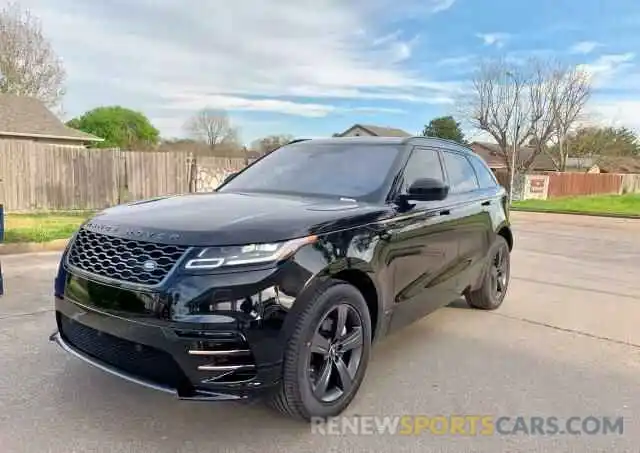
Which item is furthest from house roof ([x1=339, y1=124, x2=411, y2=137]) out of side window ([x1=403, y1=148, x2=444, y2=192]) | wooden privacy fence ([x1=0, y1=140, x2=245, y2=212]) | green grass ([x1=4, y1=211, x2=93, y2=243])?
side window ([x1=403, y1=148, x2=444, y2=192])

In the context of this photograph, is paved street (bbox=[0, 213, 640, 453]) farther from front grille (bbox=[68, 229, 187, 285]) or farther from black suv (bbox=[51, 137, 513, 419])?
front grille (bbox=[68, 229, 187, 285])

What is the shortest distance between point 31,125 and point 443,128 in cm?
3946

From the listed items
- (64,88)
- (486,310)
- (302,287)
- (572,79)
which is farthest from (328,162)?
(572,79)

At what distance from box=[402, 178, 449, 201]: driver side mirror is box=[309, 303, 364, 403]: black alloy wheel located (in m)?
1.02

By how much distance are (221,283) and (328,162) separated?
1870 millimetres

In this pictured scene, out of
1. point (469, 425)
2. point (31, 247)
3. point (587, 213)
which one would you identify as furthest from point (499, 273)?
point (587, 213)

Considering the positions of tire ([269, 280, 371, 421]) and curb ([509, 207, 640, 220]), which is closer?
tire ([269, 280, 371, 421])

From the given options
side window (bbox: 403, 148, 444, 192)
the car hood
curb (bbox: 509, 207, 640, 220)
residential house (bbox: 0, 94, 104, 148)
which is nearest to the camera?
the car hood

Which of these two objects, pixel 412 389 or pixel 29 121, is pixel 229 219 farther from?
pixel 29 121

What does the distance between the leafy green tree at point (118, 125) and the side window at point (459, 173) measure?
112 ft

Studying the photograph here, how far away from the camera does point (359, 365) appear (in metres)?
3.08

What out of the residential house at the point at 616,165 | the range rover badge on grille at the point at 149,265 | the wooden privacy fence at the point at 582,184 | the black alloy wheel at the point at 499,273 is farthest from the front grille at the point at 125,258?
the residential house at the point at 616,165

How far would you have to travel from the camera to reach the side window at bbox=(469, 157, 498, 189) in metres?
5.13

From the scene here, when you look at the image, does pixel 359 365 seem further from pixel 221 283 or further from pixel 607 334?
pixel 607 334
